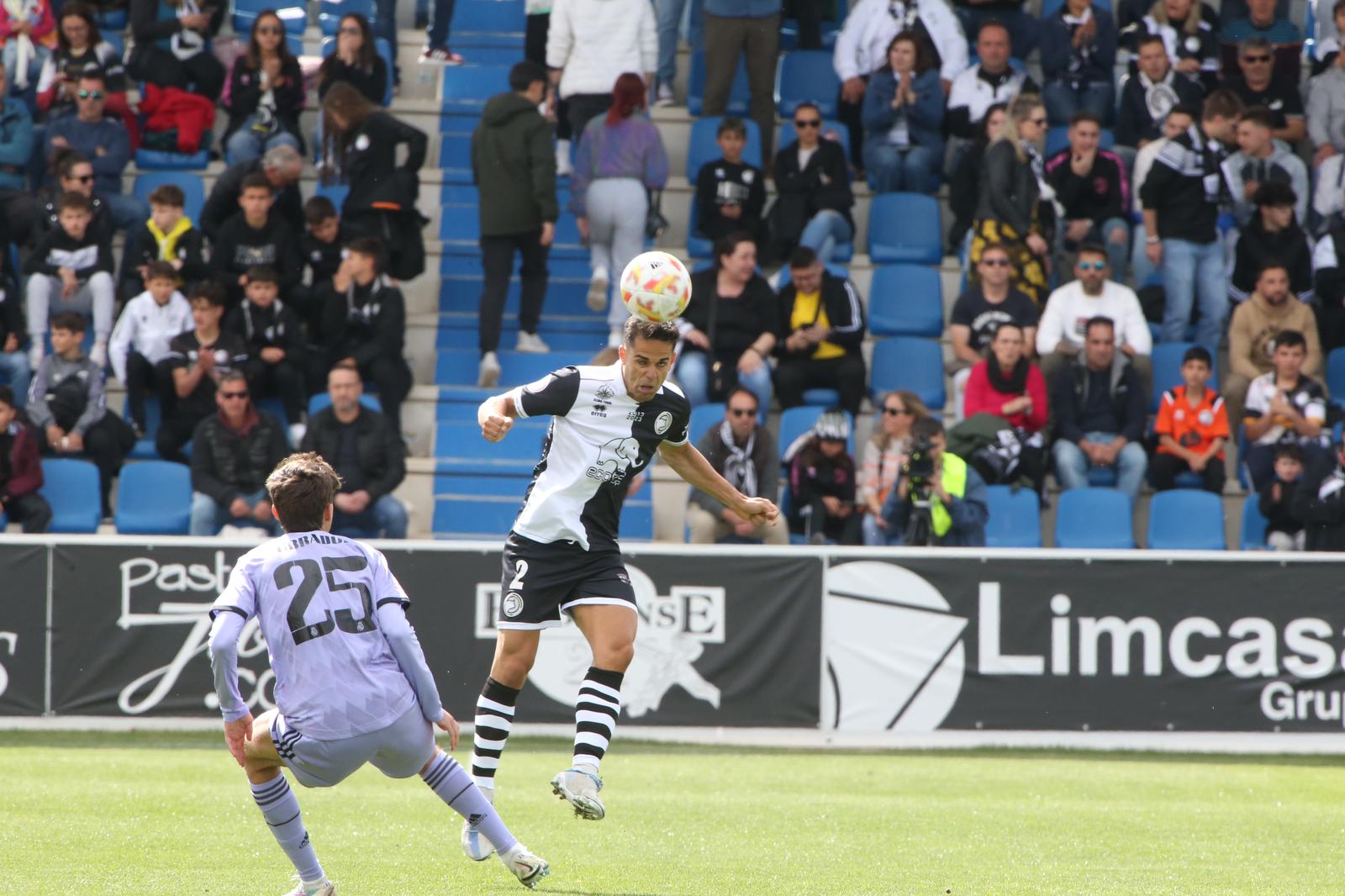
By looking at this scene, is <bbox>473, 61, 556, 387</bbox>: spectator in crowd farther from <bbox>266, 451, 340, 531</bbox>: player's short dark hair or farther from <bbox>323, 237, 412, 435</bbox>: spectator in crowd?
<bbox>266, 451, 340, 531</bbox>: player's short dark hair

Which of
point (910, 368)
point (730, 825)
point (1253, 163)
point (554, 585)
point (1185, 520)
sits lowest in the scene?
point (730, 825)

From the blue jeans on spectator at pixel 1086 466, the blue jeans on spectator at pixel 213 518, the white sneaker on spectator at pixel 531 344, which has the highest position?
the white sneaker on spectator at pixel 531 344

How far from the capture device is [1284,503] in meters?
13.2

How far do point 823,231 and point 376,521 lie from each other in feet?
16.5

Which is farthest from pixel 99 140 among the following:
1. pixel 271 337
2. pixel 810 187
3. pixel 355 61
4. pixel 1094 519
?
pixel 1094 519

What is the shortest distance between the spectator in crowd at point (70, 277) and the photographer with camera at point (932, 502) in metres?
6.81

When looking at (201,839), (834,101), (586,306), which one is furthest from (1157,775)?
(834,101)

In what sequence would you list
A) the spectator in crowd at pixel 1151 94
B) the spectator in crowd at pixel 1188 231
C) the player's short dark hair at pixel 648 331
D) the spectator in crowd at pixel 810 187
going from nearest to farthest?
the player's short dark hair at pixel 648 331, the spectator in crowd at pixel 1188 231, the spectator in crowd at pixel 810 187, the spectator in crowd at pixel 1151 94

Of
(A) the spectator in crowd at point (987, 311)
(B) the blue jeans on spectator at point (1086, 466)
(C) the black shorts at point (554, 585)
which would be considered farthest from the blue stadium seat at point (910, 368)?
(C) the black shorts at point (554, 585)

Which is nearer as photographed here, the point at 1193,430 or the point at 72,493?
the point at 72,493

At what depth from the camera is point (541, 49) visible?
1689 cm

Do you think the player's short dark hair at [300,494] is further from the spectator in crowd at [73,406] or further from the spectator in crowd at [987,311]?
the spectator in crowd at [987,311]

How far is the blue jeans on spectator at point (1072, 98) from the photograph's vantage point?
16.6m

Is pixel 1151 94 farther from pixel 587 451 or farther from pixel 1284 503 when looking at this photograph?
pixel 587 451
